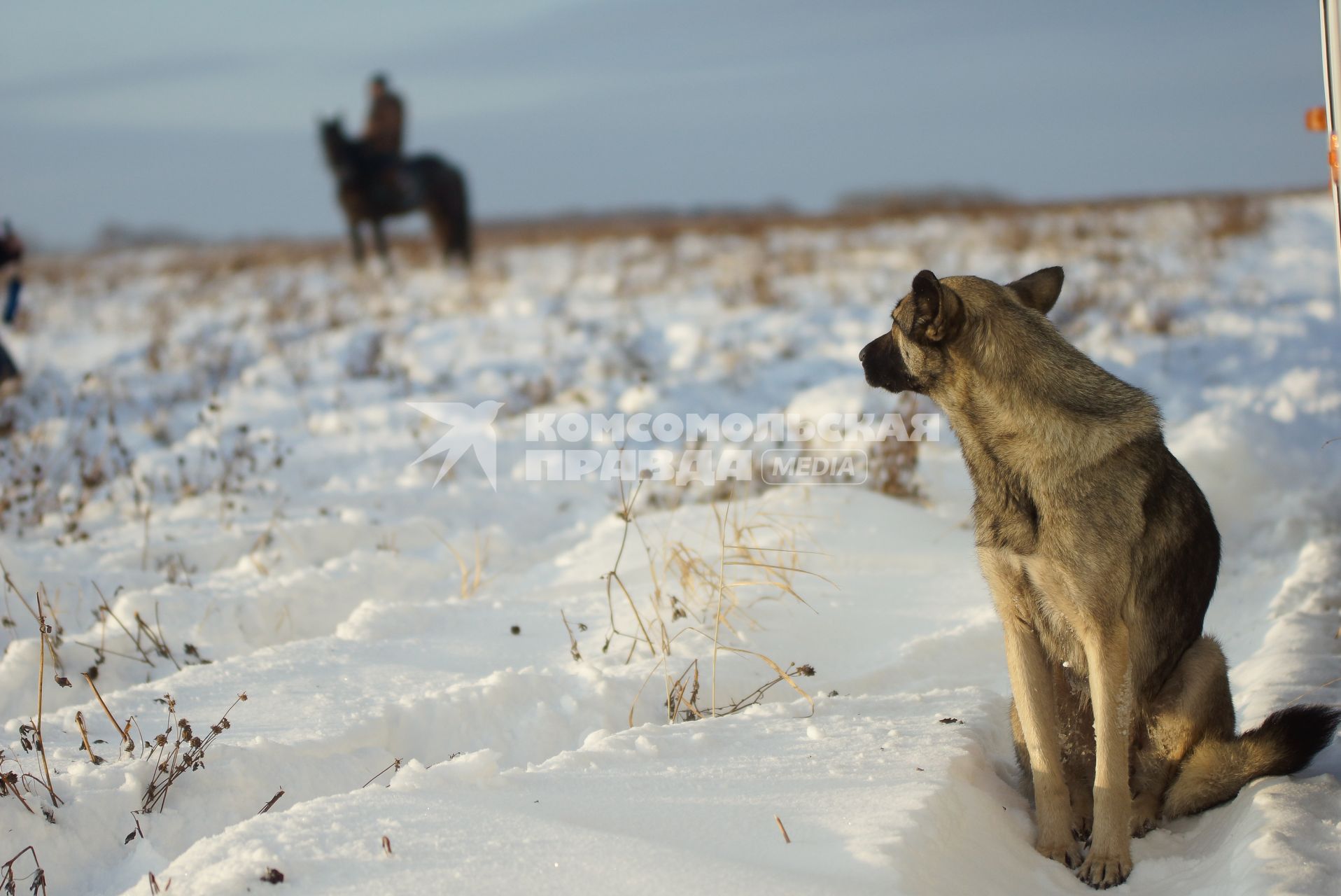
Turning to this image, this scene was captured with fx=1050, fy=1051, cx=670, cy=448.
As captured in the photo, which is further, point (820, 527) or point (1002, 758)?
point (820, 527)

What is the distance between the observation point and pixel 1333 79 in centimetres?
316

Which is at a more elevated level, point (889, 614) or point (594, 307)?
point (594, 307)

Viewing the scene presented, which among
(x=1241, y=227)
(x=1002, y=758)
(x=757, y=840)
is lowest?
(x=1002, y=758)

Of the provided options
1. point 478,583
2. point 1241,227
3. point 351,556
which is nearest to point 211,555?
point 351,556

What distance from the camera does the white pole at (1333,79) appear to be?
3.09 meters

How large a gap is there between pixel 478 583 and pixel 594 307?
311 inches

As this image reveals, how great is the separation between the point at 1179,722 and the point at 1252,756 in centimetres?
19

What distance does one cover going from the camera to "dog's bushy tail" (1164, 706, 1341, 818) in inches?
109

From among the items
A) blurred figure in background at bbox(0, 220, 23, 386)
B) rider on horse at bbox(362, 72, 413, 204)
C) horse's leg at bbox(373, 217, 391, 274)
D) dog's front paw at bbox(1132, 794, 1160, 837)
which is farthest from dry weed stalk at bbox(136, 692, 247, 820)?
rider on horse at bbox(362, 72, 413, 204)

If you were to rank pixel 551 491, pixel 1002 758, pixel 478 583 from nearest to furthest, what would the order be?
1. pixel 1002 758
2. pixel 478 583
3. pixel 551 491

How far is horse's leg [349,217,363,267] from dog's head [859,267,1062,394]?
14667 millimetres

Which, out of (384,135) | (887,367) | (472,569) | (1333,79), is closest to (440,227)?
(384,135)

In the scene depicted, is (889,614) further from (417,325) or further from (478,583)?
(417,325)

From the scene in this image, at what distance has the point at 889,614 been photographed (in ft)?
14.1
